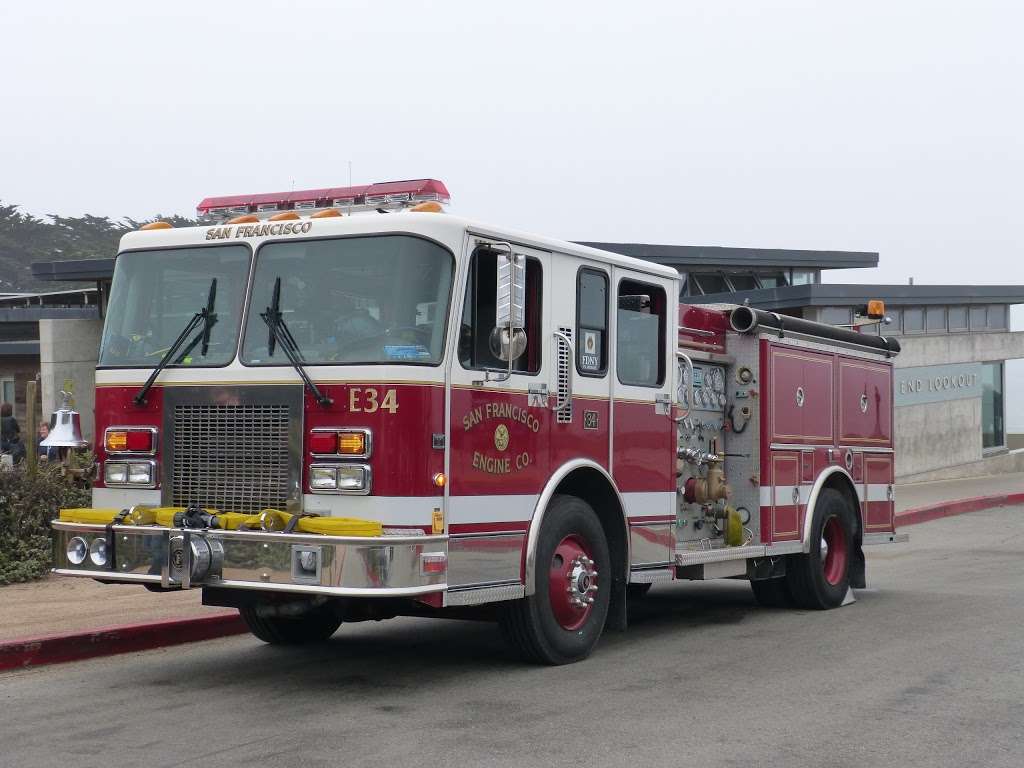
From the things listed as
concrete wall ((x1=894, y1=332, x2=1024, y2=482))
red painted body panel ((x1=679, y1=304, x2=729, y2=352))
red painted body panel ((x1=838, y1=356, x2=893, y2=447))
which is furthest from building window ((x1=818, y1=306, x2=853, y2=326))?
red painted body panel ((x1=679, y1=304, x2=729, y2=352))

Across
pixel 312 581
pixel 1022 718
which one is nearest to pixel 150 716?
pixel 312 581

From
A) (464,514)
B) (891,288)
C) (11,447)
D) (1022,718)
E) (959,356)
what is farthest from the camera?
(959,356)

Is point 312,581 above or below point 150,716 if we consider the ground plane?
above

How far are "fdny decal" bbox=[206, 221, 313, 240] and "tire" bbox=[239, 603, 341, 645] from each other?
2.54m

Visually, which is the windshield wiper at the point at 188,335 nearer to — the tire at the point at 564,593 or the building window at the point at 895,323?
the tire at the point at 564,593

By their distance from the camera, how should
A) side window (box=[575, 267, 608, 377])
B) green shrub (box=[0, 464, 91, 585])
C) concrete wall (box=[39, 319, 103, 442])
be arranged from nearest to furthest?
side window (box=[575, 267, 608, 377])
green shrub (box=[0, 464, 91, 585])
concrete wall (box=[39, 319, 103, 442])

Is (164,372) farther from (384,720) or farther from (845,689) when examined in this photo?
(845,689)

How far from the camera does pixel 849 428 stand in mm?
12008

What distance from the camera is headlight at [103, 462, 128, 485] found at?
7.75 metres

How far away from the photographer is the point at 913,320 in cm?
2758

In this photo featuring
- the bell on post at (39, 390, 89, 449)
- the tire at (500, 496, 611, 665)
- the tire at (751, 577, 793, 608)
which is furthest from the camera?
the bell on post at (39, 390, 89, 449)

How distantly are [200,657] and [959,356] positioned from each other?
899 inches

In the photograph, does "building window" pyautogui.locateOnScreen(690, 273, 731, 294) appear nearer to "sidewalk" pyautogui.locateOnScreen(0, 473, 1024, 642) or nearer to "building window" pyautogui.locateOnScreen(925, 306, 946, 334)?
"building window" pyautogui.locateOnScreen(925, 306, 946, 334)

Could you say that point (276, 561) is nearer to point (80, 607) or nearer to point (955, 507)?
point (80, 607)
